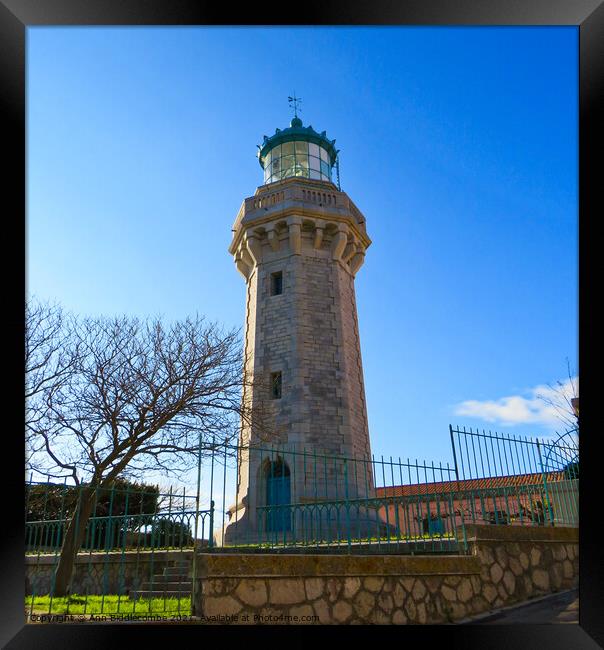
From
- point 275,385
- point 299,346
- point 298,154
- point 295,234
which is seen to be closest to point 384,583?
point 275,385

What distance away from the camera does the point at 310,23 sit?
143 inches

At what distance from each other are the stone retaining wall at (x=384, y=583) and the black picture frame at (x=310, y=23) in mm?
2458

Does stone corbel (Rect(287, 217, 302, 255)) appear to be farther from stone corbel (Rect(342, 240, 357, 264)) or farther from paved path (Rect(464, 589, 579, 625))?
paved path (Rect(464, 589, 579, 625))

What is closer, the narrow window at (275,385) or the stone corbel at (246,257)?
the narrow window at (275,385)

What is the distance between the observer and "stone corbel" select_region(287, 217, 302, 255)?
17.4m

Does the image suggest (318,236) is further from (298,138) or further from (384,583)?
(384,583)

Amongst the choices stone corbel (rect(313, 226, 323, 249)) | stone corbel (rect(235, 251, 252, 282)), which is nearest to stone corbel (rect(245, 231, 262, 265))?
stone corbel (rect(235, 251, 252, 282))

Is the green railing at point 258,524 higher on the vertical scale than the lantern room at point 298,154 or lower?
lower

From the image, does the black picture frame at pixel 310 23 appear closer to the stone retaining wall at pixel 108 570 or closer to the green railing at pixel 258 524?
the green railing at pixel 258 524

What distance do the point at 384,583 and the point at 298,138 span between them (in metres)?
16.8

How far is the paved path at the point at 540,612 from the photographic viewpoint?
21.1ft

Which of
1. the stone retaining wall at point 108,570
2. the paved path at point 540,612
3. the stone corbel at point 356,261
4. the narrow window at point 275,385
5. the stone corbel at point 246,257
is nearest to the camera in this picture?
the paved path at point 540,612

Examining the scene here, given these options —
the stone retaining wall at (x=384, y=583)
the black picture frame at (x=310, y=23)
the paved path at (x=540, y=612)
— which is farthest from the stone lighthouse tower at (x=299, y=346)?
the black picture frame at (x=310, y=23)
